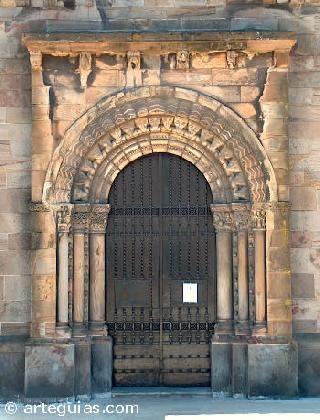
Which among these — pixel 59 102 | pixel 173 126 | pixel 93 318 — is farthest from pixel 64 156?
pixel 93 318

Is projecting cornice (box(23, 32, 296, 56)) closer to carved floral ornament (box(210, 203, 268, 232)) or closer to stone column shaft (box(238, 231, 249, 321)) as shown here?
carved floral ornament (box(210, 203, 268, 232))

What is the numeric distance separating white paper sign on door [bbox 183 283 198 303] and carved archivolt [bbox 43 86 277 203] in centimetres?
132

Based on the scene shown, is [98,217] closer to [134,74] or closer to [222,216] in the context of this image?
[222,216]

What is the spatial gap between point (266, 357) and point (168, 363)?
1445mm

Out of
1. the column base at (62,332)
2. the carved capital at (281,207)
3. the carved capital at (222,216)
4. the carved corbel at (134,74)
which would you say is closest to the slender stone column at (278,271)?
the carved capital at (281,207)

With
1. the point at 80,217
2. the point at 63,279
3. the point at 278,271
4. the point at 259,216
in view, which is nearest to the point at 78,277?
the point at 63,279

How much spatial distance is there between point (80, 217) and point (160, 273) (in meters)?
1.42

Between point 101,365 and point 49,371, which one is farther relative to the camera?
point 101,365

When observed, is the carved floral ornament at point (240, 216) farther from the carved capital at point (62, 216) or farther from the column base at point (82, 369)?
the column base at point (82, 369)

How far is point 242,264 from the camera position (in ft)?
33.6

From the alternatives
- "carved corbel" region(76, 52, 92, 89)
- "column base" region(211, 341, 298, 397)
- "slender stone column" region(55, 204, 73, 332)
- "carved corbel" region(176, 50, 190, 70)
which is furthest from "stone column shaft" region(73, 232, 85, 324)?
"carved corbel" region(176, 50, 190, 70)

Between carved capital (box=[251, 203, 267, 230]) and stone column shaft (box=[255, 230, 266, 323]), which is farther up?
carved capital (box=[251, 203, 267, 230])

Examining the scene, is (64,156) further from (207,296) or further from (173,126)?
(207,296)

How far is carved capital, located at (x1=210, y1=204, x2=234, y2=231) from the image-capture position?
10.3m
